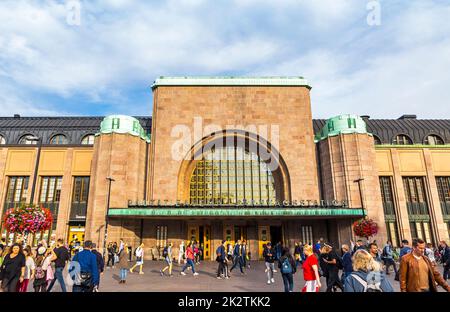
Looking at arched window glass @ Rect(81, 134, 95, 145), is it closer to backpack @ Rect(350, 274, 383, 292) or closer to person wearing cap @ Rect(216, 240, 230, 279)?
person wearing cap @ Rect(216, 240, 230, 279)

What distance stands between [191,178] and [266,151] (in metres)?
8.50

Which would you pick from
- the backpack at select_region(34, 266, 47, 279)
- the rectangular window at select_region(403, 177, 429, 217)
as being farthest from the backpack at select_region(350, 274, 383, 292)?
the rectangular window at select_region(403, 177, 429, 217)

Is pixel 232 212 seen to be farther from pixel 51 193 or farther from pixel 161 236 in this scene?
pixel 51 193

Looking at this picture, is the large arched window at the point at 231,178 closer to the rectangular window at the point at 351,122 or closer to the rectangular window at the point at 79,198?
the rectangular window at the point at 351,122

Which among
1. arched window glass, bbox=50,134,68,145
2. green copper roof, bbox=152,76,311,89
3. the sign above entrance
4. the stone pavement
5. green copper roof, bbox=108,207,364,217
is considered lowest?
the stone pavement

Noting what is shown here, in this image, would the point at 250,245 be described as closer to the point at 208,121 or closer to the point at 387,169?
the point at 208,121

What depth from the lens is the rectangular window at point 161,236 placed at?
28.3 m

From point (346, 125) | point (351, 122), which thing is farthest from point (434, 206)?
point (346, 125)

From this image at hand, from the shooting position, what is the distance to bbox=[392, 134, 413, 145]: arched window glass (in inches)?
1389

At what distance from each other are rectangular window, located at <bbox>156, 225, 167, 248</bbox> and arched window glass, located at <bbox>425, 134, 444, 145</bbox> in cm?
3173

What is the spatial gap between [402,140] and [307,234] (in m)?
17.6

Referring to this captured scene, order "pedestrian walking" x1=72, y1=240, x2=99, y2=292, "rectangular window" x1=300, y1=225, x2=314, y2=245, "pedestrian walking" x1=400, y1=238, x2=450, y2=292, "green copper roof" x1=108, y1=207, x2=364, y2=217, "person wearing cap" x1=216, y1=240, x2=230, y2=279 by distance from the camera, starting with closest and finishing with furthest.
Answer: "pedestrian walking" x1=400, y1=238, x2=450, y2=292, "pedestrian walking" x1=72, y1=240, x2=99, y2=292, "person wearing cap" x1=216, y1=240, x2=230, y2=279, "green copper roof" x1=108, y1=207, x2=364, y2=217, "rectangular window" x1=300, y1=225, x2=314, y2=245

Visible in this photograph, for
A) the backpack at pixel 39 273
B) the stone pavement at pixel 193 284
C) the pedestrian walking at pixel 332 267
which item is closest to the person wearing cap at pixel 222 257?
the stone pavement at pixel 193 284

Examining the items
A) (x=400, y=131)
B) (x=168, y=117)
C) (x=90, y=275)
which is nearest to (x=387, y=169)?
(x=400, y=131)
